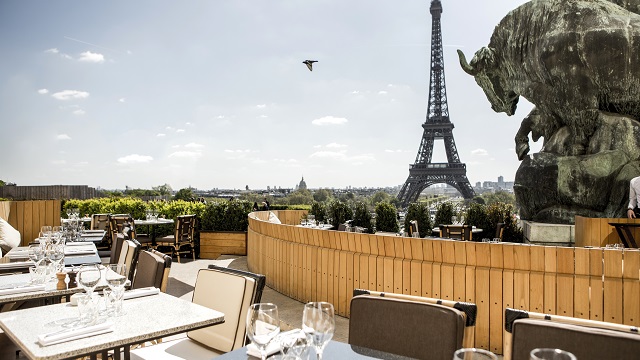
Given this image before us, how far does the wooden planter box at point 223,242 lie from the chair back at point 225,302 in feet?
28.3

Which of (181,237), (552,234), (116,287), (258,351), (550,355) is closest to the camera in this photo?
(550,355)

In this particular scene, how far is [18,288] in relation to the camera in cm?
345

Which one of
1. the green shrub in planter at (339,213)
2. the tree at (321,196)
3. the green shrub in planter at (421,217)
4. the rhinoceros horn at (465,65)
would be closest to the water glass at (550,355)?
the green shrub in planter at (421,217)

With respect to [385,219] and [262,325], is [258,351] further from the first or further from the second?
[385,219]

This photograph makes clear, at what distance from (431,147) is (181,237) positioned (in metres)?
31.3

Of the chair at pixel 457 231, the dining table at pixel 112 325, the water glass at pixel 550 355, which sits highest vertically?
the water glass at pixel 550 355

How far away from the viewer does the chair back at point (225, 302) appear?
2766mm

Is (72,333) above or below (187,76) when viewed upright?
below

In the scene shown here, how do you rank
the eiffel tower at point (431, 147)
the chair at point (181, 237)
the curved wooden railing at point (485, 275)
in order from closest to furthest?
the curved wooden railing at point (485, 275) → the chair at point (181, 237) → the eiffel tower at point (431, 147)

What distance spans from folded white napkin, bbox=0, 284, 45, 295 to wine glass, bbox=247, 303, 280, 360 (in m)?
2.62

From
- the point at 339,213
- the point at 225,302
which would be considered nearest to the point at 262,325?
the point at 225,302

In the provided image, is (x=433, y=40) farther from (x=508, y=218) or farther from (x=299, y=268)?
(x=299, y=268)

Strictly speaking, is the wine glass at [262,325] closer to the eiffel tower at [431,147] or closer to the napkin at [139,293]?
the napkin at [139,293]

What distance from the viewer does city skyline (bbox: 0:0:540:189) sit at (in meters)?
18.2
